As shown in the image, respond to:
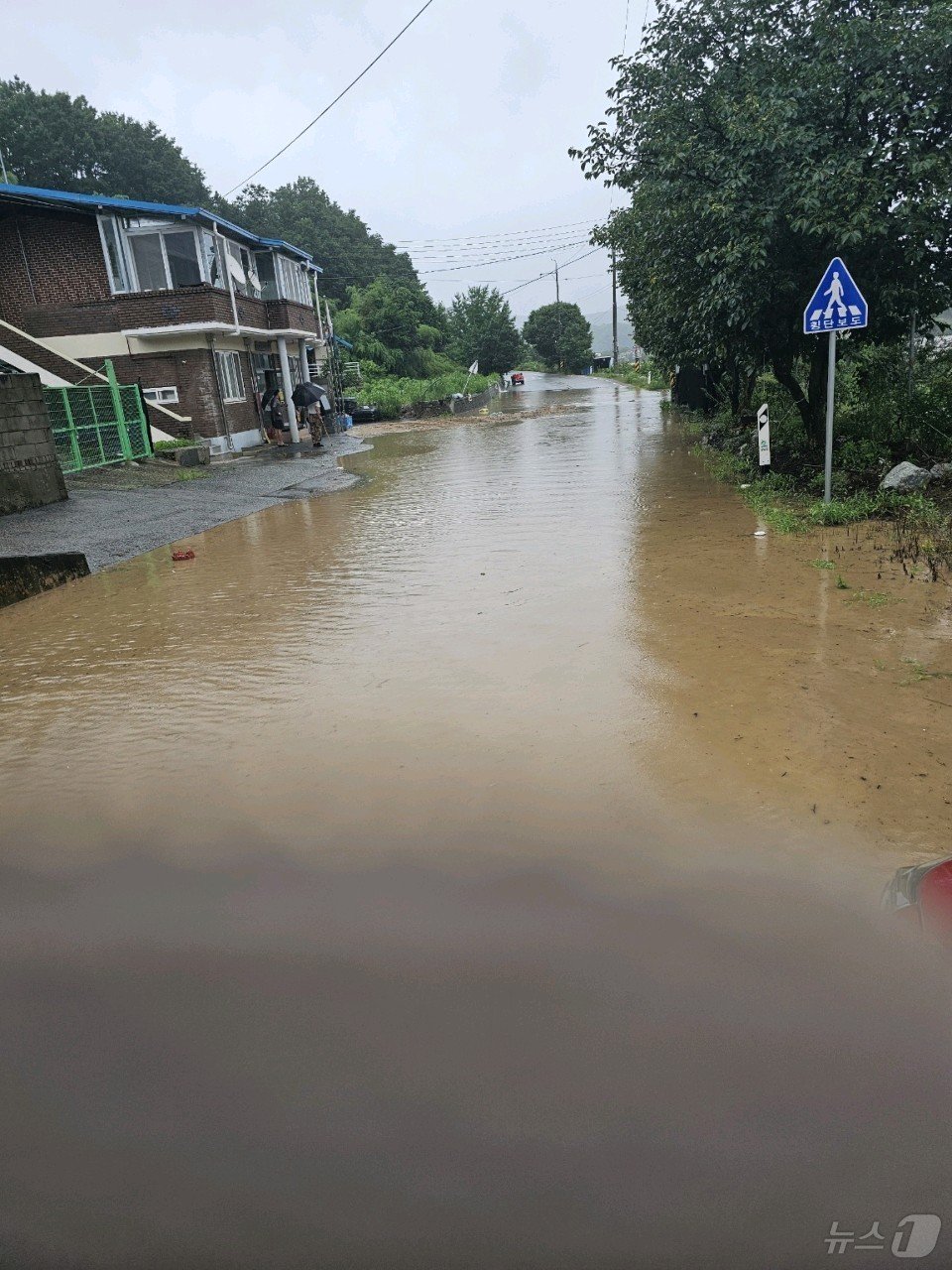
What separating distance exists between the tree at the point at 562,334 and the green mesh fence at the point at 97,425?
79.7 metres

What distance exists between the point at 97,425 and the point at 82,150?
4267 centimetres

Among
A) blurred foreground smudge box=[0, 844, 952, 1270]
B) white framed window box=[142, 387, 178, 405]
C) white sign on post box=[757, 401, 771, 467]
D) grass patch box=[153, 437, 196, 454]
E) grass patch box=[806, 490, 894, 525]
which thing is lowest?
blurred foreground smudge box=[0, 844, 952, 1270]

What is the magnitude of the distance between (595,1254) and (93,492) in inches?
598

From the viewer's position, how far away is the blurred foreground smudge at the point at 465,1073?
7.04ft

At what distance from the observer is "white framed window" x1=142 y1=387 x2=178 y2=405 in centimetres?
2256

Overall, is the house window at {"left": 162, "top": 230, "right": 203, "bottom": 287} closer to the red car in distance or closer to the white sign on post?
the white sign on post

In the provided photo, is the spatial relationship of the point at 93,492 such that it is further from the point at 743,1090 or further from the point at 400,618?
the point at 743,1090

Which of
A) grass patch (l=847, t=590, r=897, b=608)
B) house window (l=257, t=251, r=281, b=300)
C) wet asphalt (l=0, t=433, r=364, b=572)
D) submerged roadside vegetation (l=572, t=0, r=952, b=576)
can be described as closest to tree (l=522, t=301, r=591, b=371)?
house window (l=257, t=251, r=281, b=300)

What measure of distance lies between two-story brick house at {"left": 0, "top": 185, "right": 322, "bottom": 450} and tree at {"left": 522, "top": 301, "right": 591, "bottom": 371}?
244ft

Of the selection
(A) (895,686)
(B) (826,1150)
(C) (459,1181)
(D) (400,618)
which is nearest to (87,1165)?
(C) (459,1181)

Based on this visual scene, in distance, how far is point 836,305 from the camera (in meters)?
8.53

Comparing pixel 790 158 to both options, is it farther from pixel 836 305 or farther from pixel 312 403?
pixel 312 403

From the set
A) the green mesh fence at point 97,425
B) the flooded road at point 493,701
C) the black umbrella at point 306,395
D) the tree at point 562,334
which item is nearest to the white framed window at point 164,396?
the green mesh fence at point 97,425

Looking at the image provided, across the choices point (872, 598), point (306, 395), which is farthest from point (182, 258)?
point (872, 598)
